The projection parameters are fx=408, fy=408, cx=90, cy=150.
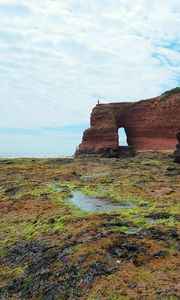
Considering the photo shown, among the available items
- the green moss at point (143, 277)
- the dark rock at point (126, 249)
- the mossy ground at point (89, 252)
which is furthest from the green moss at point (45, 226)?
the green moss at point (143, 277)

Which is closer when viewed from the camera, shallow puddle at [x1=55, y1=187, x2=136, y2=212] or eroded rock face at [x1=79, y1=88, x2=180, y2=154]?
shallow puddle at [x1=55, y1=187, x2=136, y2=212]

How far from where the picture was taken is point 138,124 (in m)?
76.8

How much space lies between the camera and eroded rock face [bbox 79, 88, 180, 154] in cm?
7162

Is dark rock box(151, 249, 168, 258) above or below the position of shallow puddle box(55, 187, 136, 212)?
below

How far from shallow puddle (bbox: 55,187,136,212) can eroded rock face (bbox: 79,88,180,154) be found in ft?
159

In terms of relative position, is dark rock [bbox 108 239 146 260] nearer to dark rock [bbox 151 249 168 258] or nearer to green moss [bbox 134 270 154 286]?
dark rock [bbox 151 249 168 258]

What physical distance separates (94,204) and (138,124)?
57.7 m

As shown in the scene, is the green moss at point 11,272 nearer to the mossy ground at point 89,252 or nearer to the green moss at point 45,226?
the mossy ground at point 89,252

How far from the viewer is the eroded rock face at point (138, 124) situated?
71625 millimetres

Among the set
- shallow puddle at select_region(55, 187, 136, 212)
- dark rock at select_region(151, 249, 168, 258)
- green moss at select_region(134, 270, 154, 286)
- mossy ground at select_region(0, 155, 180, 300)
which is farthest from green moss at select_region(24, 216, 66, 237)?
green moss at select_region(134, 270, 154, 286)

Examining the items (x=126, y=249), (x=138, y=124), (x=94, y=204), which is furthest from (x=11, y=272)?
(x=138, y=124)

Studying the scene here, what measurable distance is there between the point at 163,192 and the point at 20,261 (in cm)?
1226

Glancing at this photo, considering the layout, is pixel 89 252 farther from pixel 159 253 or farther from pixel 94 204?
pixel 94 204

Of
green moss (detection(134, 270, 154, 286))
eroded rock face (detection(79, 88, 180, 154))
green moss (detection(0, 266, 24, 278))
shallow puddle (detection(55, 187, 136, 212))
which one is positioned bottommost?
green moss (detection(0, 266, 24, 278))
